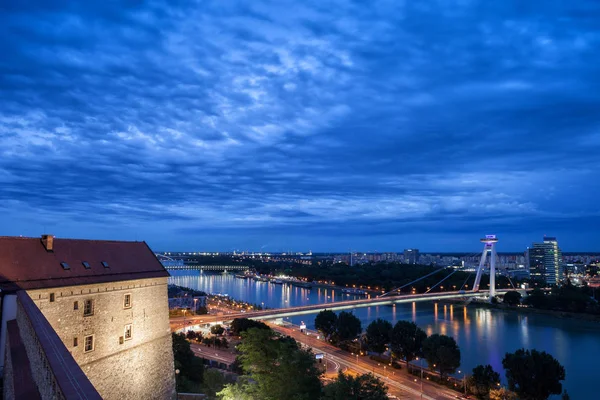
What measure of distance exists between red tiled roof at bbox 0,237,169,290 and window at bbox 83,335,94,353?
1222 mm

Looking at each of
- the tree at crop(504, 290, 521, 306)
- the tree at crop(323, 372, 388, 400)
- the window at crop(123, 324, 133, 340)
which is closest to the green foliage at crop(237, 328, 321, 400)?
the tree at crop(323, 372, 388, 400)

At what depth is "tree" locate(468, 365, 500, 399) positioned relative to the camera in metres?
16.3

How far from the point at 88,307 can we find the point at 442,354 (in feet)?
50.6

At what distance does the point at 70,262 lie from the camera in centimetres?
952

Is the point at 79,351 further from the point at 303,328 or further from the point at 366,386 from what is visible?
the point at 303,328

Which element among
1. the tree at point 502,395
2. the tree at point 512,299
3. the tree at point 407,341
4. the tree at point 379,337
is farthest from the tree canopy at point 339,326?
the tree at point 512,299

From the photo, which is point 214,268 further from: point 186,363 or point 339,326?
point 186,363

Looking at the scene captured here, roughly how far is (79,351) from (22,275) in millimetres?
2055

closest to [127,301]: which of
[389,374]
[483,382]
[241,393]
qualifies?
[241,393]

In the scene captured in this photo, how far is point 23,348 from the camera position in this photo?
5.35m

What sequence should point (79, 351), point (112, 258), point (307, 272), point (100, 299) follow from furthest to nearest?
1. point (307, 272)
2. point (112, 258)
3. point (100, 299)
4. point (79, 351)

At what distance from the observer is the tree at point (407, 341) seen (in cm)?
2081

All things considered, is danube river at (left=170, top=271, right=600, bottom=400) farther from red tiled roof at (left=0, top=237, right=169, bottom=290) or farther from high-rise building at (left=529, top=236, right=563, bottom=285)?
high-rise building at (left=529, top=236, right=563, bottom=285)

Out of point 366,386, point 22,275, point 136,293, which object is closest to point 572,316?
point 366,386
